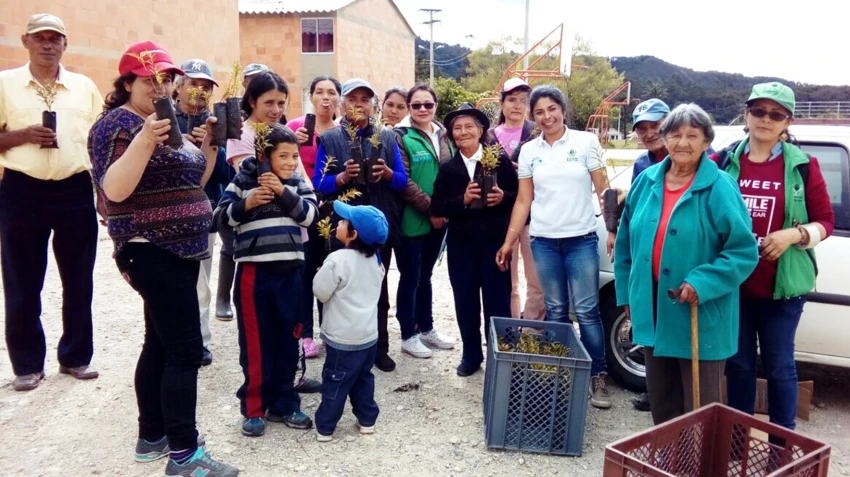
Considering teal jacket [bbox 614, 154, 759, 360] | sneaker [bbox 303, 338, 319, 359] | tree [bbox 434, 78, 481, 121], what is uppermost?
tree [bbox 434, 78, 481, 121]

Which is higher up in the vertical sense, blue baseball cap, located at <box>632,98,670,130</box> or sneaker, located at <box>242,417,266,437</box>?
blue baseball cap, located at <box>632,98,670,130</box>

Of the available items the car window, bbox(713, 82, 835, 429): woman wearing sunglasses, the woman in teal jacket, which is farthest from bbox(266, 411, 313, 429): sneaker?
the car window

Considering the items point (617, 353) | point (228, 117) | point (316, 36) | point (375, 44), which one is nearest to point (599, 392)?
point (617, 353)

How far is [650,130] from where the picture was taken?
13.1 ft

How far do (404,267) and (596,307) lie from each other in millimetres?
1423

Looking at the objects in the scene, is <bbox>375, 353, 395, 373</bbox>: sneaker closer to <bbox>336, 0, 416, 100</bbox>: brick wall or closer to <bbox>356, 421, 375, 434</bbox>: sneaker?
<bbox>356, 421, 375, 434</bbox>: sneaker

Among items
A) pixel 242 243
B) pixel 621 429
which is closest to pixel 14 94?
pixel 242 243

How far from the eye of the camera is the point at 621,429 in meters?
3.82

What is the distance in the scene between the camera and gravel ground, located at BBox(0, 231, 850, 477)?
332 cm

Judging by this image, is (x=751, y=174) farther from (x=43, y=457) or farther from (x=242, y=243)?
(x=43, y=457)

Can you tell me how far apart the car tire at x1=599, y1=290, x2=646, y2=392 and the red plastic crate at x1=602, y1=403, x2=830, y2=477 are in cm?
157

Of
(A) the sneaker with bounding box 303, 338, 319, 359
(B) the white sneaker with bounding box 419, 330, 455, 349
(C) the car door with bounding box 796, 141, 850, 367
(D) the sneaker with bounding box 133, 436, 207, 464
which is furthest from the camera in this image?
(B) the white sneaker with bounding box 419, 330, 455, 349

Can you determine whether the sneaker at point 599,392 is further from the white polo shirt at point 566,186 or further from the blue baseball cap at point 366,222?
the blue baseball cap at point 366,222

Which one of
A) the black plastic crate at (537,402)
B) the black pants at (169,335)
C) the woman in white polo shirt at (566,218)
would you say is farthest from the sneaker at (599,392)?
the black pants at (169,335)
